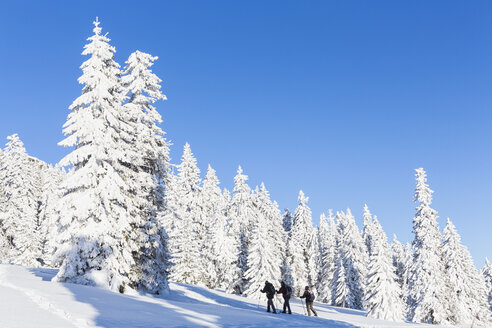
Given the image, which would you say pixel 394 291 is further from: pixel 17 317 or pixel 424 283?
pixel 17 317

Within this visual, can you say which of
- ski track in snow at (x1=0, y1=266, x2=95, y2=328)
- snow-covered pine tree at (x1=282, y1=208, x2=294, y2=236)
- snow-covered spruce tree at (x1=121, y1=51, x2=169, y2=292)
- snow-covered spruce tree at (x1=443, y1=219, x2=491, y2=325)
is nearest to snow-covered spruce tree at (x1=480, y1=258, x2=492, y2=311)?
snow-covered spruce tree at (x1=443, y1=219, x2=491, y2=325)

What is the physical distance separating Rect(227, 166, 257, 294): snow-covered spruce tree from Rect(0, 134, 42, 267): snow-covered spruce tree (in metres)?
27.7

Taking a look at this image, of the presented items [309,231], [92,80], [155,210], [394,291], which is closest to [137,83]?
[92,80]

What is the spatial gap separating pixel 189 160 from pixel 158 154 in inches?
1801

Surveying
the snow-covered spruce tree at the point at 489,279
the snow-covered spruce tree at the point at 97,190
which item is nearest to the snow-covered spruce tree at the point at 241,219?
the snow-covered spruce tree at the point at 97,190

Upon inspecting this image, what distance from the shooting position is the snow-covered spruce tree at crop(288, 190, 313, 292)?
222ft

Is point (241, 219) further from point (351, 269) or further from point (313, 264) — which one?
point (313, 264)

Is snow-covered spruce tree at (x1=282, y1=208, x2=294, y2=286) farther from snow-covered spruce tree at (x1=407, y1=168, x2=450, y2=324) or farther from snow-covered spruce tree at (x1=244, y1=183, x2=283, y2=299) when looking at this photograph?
snow-covered spruce tree at (x1=407, y1=168, x2=450, y2=324)

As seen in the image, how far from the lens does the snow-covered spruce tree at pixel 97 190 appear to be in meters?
21.4

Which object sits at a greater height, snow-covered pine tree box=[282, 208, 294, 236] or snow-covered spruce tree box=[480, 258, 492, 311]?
snow-covered pine tree box=[282, 208, 294, 236]

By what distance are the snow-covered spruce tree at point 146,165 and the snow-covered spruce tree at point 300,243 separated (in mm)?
43531

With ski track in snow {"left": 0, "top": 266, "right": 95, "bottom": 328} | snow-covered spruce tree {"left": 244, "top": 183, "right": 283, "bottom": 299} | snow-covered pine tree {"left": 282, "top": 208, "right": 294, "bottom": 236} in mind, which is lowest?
ski track in snow {"left": 0, "top": 266, "right": 95, "bottom": 328}

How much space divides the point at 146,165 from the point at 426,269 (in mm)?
33119

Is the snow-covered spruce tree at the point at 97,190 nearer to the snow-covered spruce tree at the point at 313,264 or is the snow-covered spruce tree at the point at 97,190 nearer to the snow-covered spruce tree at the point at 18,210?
the snow-covered spruce tree at the point at 18,210
